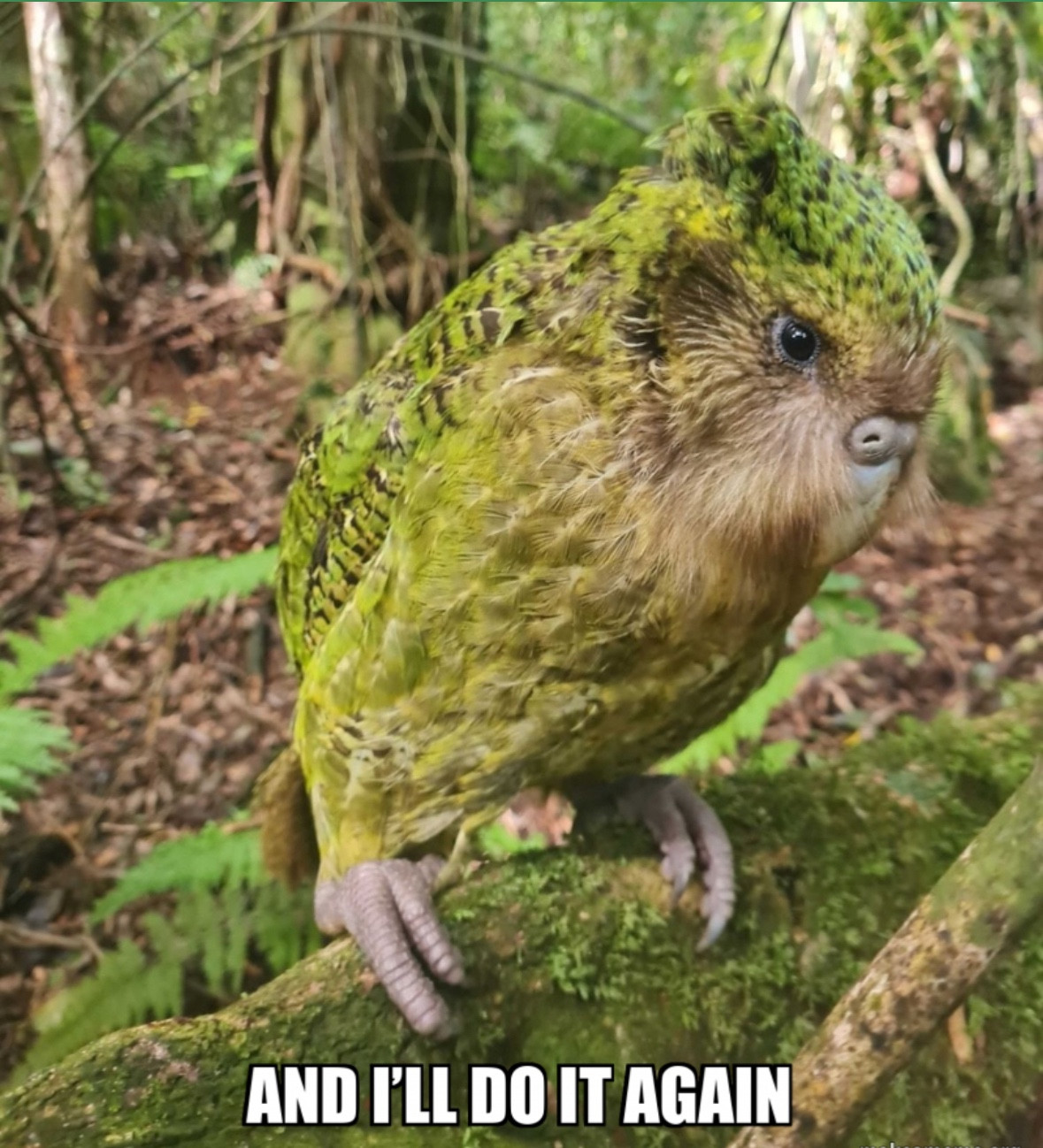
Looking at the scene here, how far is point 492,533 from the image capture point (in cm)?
102

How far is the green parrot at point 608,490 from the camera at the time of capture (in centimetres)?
88

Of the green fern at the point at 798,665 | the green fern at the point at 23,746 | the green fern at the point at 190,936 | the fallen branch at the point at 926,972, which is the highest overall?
the fallen branch at the point at 926,972

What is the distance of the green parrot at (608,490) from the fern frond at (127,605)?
2.60 ft

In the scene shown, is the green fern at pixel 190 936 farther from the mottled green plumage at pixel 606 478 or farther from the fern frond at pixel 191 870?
the mottled green plumage at pixel 606 478

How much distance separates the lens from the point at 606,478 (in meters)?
0.96

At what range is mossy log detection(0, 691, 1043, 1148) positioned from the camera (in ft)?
2.91

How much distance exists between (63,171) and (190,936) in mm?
2945

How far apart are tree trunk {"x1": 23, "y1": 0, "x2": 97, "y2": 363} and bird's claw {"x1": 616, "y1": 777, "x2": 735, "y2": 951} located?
2649 millimetres

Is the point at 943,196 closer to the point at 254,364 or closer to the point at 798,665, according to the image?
the point at 798,665

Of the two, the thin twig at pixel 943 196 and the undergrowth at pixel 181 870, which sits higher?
the thin twig at pixel 943 196

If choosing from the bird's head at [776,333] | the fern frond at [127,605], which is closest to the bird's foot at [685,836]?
the bird's head at [776,333]

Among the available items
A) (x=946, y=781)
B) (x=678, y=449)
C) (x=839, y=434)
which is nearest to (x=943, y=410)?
(x=839, y=434)

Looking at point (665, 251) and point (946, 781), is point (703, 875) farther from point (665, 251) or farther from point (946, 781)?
point (665, 251)

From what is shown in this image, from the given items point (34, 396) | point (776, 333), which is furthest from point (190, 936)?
point (34, 396)
